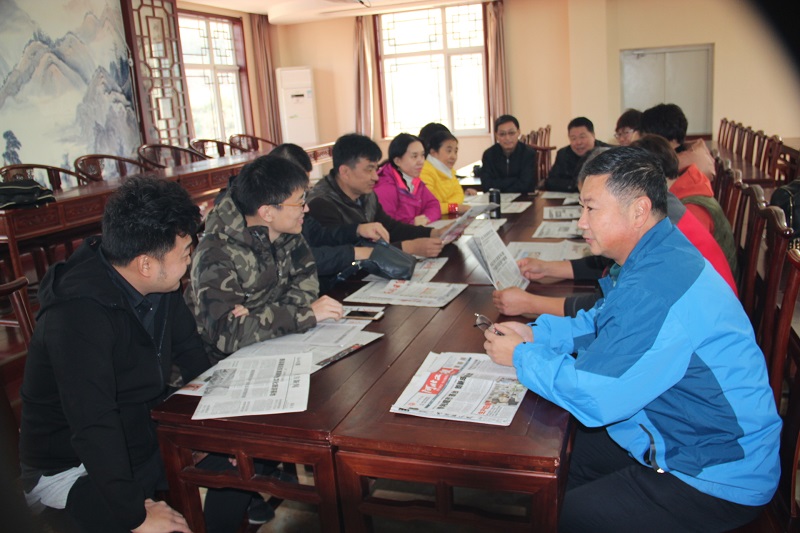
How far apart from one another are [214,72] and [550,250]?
25.0ft

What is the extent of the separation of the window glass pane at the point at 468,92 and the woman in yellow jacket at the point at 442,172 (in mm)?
5849

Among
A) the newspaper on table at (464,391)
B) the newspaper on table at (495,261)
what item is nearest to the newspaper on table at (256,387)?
the newspaper on table at (464,391)

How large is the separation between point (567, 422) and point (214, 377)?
793mm

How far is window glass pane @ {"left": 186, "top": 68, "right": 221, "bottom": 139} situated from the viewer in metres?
8.64

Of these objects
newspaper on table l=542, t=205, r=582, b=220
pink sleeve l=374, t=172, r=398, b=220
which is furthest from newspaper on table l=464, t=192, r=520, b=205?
pink sleeve l=374, t=172, r=398, b=220

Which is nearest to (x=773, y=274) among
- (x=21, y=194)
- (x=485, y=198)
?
(x=485, y=198)

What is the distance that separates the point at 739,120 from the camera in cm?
840

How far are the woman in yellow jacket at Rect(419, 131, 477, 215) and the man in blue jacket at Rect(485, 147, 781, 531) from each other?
2488 millimetres

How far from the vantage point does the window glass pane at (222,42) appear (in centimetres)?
896

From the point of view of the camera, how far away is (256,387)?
142 centimetres

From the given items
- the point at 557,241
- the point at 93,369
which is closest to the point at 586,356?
the point at 93,369

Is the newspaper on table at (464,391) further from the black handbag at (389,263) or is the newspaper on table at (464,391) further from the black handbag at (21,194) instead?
the black handbag at (21,194)

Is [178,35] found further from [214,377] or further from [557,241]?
[214,377]

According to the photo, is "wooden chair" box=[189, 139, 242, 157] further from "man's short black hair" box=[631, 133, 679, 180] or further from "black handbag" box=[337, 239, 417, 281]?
"man's short black hair" box=[631, 133, 679, 180]
